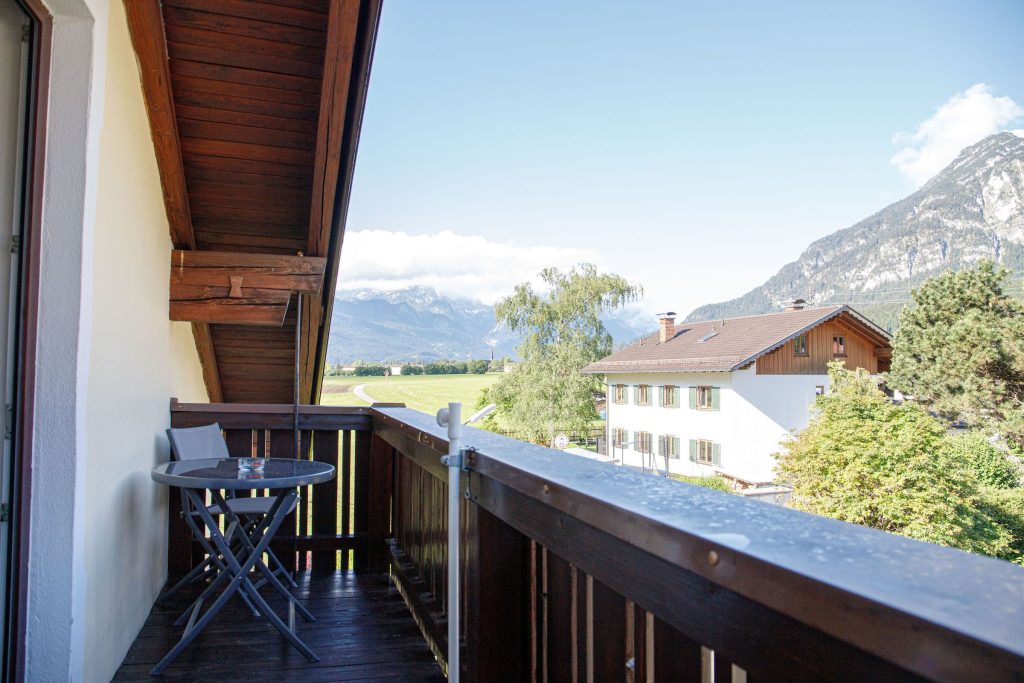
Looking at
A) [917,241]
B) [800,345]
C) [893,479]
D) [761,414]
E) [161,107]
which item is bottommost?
[893,479]

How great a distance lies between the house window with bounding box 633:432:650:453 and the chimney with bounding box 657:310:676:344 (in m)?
3.62

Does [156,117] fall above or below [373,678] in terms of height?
above

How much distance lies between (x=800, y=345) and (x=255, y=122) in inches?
838

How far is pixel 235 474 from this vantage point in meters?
2.67

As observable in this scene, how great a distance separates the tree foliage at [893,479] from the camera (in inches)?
495

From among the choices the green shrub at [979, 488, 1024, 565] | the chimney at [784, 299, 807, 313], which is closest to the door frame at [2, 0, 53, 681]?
the green shrub at [979, 488, 1024, 565]

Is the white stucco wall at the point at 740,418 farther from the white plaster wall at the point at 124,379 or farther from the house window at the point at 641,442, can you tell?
the white plaster wall at the point at 124,379

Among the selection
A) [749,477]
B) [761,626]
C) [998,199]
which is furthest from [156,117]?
[998,199]

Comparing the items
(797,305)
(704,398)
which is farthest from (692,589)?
(797,305)

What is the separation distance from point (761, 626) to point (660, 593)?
0.18 meters

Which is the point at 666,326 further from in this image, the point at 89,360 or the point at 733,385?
the point at 89,360

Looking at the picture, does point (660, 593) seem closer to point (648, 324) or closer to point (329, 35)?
point (329, 35)

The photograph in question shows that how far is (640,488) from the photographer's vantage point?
3.41ft

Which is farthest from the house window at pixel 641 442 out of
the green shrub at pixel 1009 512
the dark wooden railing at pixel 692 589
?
the dark wooden railing at pixel 692 589
